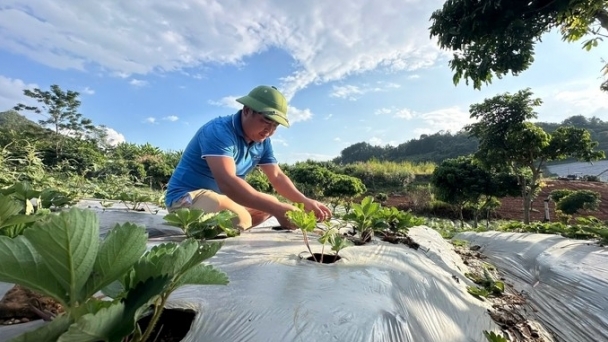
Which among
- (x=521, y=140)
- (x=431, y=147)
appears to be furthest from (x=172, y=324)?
(x=431, y=147)

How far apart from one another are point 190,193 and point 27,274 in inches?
68.8

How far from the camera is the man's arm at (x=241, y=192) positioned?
1.61 m

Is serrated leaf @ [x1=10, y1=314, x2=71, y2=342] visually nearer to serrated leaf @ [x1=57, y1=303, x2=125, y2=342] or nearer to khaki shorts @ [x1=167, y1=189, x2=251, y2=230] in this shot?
serrated leaf @ [x1=57, y1=303, x2=125, y2=342]

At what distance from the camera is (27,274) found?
13.8 inches

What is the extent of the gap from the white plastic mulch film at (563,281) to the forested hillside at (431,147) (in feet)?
111

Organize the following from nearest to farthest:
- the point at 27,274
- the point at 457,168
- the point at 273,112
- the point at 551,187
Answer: the point at 27,274 < the point at 273,112 < the point at 457,168 < the point at 551,187

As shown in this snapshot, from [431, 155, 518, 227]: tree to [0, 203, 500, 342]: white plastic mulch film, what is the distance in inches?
411

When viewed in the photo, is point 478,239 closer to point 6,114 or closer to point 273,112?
point 273,112

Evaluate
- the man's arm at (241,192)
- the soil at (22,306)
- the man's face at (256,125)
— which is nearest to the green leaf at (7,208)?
the soil at (22,306)

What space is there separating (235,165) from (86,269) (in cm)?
172

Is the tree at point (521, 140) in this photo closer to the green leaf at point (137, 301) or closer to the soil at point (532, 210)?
the soil at point (532, 210)

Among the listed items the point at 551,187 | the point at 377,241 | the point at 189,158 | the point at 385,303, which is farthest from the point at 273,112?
the point at 551,187

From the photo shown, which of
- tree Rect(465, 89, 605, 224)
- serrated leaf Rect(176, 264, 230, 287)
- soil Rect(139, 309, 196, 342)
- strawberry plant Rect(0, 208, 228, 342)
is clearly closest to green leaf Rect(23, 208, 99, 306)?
strawberry plant Rect(0, 208, 228, 342)

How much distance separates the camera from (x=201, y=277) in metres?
0.44
